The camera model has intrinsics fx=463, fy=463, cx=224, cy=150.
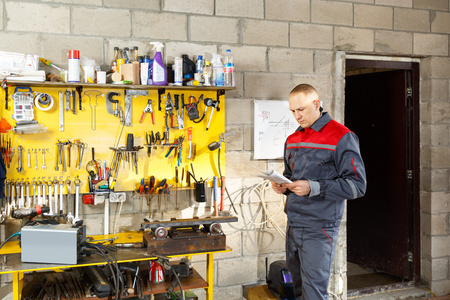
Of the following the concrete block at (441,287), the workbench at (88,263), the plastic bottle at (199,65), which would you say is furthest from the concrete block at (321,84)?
the concrete block at (441,287)

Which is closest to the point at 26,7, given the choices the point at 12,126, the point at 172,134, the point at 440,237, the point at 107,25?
the point at 107,25

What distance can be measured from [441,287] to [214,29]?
9.22ft

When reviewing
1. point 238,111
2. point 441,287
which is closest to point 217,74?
point 238,111

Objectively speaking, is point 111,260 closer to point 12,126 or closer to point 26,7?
point 12,126

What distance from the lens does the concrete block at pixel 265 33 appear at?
3.32 metres

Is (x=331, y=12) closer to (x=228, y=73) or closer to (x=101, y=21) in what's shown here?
(x=228, y=73)

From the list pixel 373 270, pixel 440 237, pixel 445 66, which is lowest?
pixel 373 270

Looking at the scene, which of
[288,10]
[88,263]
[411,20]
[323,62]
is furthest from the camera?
[411,20]

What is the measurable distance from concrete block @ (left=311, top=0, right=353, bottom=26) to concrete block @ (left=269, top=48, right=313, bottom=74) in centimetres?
28

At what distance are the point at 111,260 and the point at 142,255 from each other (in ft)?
0.60

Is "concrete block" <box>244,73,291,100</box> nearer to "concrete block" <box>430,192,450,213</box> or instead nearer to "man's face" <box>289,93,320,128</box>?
"man's face" <box>289,93,320,128</box>

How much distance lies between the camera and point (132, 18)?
9.96 ft

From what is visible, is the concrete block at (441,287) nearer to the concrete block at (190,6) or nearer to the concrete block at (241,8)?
the concrete block at (241,8)

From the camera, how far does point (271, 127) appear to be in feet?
11.1
